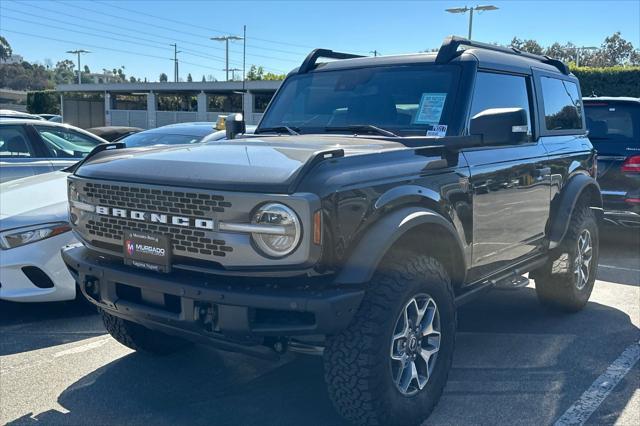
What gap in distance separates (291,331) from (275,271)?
27cm

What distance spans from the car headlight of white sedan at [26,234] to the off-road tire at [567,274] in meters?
3.86

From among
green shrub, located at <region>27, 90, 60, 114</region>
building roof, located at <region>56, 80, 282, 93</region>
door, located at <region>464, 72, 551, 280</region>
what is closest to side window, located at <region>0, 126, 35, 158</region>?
door, located at <region>464, 72, 551, 280</region>

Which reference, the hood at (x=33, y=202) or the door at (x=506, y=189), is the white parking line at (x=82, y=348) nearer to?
the hood at (x=33, y=202)

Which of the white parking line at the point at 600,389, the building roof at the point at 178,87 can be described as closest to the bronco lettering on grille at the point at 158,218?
the white parking line at the point at 600,389

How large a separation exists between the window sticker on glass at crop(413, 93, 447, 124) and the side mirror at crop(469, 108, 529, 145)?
0.76 ft

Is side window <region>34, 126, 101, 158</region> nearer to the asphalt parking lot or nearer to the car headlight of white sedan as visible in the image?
the asphalt parking lot

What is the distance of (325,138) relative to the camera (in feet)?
13.1

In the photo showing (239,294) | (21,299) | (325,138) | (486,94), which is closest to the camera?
(239,294)

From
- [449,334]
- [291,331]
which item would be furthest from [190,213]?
[449,334]

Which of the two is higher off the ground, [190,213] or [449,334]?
[190,213]

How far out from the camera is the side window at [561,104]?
517 cm

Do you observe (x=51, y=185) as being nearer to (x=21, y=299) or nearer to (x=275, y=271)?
(x=21, y=299)

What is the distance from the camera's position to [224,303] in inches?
113

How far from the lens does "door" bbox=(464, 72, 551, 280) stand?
4023 millimetres
